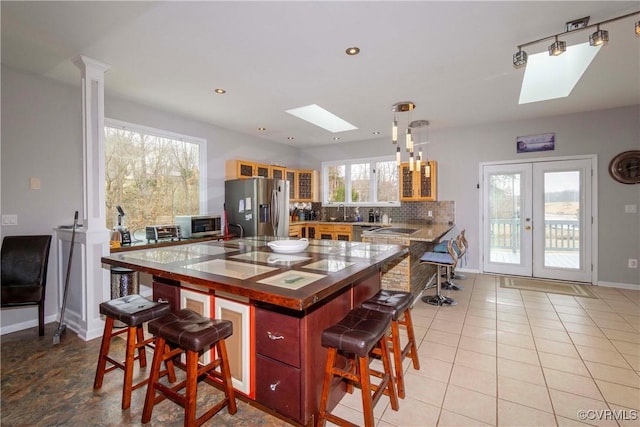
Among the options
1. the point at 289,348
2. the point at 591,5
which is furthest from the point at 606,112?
the point at 289,348

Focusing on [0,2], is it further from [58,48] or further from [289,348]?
[289,348]

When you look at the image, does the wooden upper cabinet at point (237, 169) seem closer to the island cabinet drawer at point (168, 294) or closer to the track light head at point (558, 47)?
the island cabinet drawer at point (168, 294)

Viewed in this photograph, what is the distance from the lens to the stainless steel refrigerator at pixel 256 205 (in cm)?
482

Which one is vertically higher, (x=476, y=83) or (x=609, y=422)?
(x=476, y=83)

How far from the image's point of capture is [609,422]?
5.83 feet

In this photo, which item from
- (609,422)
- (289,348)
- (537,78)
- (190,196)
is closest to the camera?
(289,348)

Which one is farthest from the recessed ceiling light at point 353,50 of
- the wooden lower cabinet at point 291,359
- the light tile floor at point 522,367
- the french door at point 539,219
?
the french door at point 539,219

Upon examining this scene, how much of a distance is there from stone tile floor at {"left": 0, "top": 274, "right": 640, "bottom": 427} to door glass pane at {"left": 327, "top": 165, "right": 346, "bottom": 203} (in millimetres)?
3842

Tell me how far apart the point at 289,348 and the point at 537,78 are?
4346mm

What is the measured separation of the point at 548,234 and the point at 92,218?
20.8 ft

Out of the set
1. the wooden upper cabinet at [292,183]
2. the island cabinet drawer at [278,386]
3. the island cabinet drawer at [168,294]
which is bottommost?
the island cabinet drawer at [278,386]

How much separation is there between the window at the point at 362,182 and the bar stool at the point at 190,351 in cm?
497

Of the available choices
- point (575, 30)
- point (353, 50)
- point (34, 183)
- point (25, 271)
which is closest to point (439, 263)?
point (575, 30)

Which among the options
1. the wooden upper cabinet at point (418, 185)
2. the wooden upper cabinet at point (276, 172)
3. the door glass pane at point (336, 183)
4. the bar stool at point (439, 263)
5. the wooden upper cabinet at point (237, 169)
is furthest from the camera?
the door glass pane at point (336, 183)
